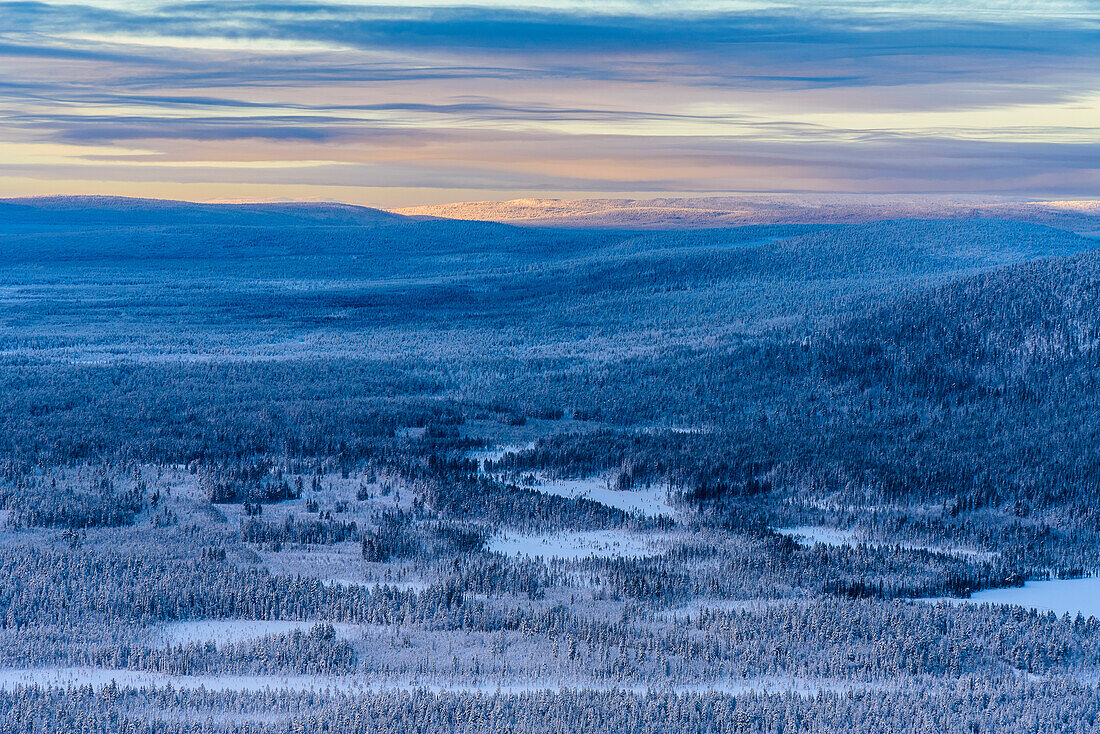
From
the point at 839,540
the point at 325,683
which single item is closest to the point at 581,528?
the point at 839,540

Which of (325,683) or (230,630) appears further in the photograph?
(230,630)

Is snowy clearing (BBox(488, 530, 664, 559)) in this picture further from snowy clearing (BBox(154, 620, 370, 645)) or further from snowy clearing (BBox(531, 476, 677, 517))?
snowy clearing (BBox(154, 620, 370, 645))

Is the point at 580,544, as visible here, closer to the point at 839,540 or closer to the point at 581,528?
the point at 581,528

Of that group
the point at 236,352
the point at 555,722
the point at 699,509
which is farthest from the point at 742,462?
the point at 236,352

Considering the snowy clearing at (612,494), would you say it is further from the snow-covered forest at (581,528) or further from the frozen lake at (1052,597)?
the frozen lake at (1052,597)

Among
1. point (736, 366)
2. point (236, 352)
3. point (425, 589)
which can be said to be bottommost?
point (236, 352)

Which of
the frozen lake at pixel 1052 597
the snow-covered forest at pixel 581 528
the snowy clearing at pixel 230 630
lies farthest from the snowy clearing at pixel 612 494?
the snowy clearing at pixel 230 630

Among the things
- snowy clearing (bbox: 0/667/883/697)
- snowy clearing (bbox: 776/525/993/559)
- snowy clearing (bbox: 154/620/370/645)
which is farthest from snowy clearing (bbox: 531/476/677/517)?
snowy clearing (bbox: 0/667/883/697)

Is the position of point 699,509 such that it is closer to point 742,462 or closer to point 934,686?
point 742,462
